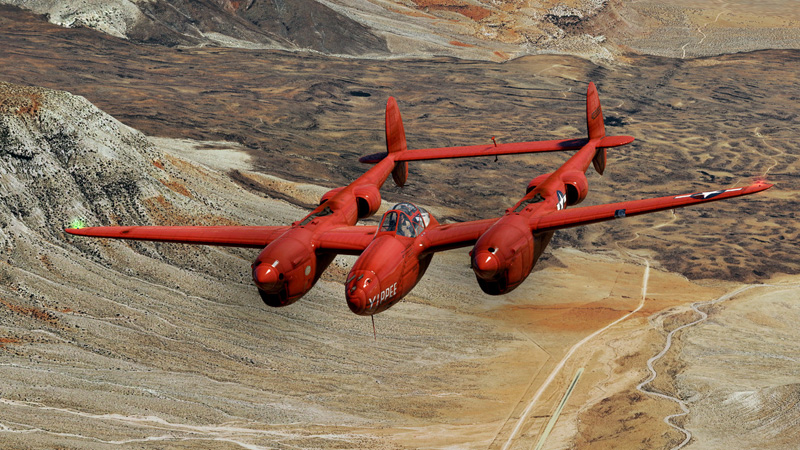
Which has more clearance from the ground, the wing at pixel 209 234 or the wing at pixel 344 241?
the wing at pixel 344 241

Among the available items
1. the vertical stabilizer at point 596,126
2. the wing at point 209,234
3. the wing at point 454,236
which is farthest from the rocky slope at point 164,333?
the wing at point 454,236

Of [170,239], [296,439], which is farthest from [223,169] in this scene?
[170,239]

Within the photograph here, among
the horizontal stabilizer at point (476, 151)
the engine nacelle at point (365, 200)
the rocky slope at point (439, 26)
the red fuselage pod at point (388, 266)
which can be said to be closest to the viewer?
the red fuselage pod at point (388, 266)

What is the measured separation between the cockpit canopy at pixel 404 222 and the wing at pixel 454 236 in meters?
0.47

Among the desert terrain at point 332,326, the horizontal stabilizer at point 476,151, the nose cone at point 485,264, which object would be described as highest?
the horizontal stabilizer at point 476,151

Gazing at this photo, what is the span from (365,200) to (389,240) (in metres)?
6.11

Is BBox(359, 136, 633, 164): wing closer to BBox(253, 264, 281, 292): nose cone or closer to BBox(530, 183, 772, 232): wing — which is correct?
BBox(530, 183, 772, 232): wing

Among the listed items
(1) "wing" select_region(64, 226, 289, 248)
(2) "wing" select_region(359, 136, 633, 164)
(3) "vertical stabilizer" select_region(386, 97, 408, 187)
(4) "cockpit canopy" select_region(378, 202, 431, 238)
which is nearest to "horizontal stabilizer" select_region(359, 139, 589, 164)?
(2) "wing" select_region(359, 136, 633, 164)

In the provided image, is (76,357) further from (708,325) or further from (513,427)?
(708,325)

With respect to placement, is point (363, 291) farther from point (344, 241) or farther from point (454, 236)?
point (454, 236)

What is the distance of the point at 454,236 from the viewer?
28.8m

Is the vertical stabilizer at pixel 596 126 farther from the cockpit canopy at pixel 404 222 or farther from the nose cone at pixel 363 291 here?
the nose cone at pixel 363 291

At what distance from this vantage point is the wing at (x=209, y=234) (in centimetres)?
3023

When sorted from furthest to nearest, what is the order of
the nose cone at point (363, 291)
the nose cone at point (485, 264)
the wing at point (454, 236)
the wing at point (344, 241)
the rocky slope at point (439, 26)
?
the rocky slope at point (439, 26) < the wing at point (344, 241) < the wing at point (454, 236) < the nose cone at point (485, 264) < the nose cone at point (363, 291)
